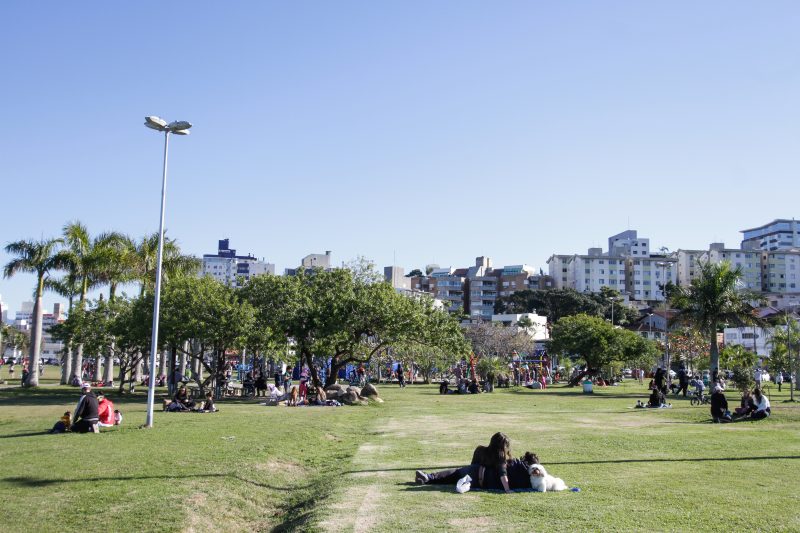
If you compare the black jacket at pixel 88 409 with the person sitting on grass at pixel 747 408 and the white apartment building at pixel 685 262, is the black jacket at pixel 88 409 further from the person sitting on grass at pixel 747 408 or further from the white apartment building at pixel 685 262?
the white apartment building at pixel 685 262

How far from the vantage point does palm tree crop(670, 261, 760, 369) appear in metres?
42.3

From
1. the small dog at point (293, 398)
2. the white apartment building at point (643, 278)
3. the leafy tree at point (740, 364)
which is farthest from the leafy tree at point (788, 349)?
the white apartment building at point (643, 278)

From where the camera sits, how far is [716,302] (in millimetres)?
42375

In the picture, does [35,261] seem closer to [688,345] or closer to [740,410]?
[740,410]

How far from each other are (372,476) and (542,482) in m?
3.51

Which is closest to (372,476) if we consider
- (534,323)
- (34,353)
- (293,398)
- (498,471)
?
(498,471)

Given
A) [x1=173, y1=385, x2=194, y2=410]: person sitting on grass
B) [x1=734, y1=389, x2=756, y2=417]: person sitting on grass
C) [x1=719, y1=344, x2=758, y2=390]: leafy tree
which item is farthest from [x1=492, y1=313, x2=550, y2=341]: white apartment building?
[x1=173, y1=385, x2=194, y2=410]: person sitting on grass

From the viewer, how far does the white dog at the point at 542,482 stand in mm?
11508

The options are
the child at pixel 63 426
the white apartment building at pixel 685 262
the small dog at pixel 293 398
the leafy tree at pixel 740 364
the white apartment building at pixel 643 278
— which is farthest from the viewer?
the white apartment building at pixel 685 262

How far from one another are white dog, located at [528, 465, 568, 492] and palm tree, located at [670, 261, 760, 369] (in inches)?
1336

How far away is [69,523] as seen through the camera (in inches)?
396

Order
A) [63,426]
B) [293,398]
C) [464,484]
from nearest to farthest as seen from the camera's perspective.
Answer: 1. [464,484]
2. [63,426]
3. [293,398]

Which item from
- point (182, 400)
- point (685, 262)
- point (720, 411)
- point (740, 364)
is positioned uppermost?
point (685, 262)

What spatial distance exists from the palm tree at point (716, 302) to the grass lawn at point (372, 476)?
19.9 meters
